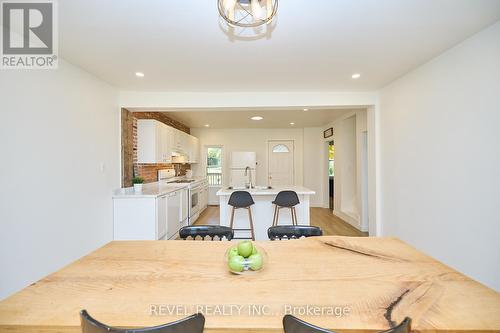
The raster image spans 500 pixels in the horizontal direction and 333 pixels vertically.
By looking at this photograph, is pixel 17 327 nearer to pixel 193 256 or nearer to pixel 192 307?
pixel 192 307

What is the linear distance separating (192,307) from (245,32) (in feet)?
6.99

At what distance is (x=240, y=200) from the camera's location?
3.46 m

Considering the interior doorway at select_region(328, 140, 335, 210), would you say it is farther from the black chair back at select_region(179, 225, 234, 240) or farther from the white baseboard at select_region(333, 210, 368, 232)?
the black chair back at select_region(179, 225, 234, 240)

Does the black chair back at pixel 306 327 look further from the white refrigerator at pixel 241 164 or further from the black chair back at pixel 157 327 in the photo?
the white refrigerator at pixel 241 164

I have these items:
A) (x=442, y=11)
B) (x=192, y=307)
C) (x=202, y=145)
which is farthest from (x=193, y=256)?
(x=202, y=145)

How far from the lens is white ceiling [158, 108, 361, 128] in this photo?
17.2ft

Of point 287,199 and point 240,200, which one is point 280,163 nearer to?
Result: point 287,199

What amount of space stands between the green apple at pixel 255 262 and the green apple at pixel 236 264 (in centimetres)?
4

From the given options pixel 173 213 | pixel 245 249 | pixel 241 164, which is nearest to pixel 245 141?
pixel 241 164

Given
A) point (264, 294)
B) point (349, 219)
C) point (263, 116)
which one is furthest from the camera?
point (263, 116)

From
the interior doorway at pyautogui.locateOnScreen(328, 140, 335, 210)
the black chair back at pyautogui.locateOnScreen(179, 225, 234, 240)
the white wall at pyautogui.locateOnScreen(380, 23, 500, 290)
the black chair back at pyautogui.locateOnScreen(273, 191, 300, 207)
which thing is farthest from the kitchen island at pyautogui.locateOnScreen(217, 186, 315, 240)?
the interior doorway at pyautogui.locateOnScreen(328, 140, 335, 210)

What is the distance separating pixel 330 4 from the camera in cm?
171

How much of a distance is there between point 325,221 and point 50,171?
5.08 meters

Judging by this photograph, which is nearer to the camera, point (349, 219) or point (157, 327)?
point (157, 327)
